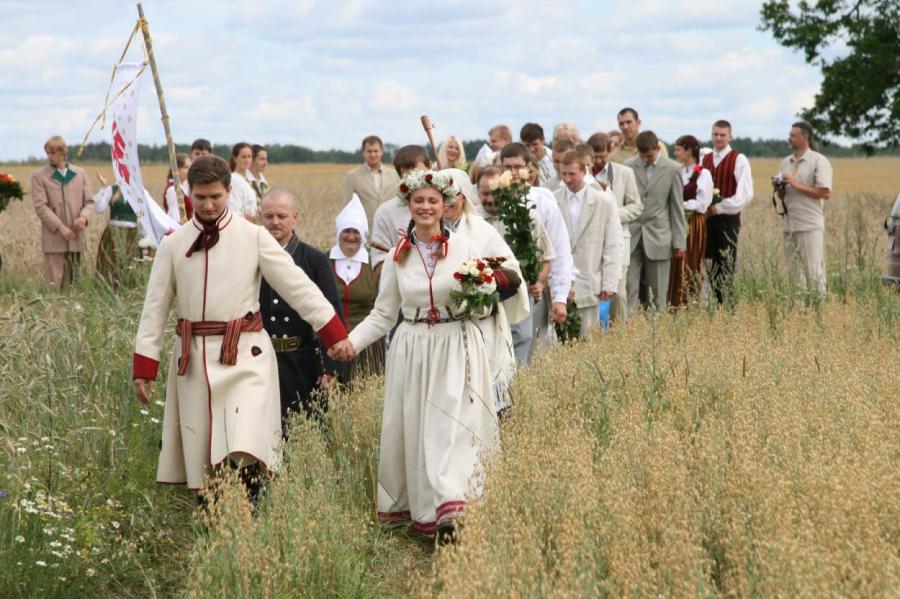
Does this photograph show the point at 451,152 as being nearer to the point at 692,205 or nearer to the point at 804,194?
the point at 692,205

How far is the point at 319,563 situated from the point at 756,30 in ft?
99.8

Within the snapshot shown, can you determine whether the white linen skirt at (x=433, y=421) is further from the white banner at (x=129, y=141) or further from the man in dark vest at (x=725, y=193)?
the man in dark vest at (x=725, y=193)

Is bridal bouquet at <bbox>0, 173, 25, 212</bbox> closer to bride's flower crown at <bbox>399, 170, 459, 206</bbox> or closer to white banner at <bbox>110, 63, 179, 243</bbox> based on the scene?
white banner at <bbox>110, 63, 179, 243</bbox>

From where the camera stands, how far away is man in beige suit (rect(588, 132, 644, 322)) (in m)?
13.3

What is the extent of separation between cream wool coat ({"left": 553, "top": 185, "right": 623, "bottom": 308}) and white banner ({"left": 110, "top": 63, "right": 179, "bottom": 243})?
4.13 metres

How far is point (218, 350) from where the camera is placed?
263 inches

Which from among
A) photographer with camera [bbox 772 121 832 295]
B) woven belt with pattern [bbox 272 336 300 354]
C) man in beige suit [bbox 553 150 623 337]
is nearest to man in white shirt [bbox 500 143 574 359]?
man in beige suit [bbox 553 150 623 337]

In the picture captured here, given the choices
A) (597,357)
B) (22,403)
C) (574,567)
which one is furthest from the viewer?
(597,357)

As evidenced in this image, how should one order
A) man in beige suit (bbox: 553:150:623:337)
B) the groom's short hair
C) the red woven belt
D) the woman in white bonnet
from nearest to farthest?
the red woven belt, man in beige suit (bbox: 553:150:623:337), the woman in white bonnet, the groom's short hair

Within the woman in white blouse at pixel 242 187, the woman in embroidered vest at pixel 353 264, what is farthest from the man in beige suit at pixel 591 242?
the woman in white blouse at pixel 242 187

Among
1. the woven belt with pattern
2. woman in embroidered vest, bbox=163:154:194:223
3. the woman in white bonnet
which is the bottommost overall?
the woven belt with pattern

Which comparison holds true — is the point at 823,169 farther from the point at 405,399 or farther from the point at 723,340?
the point at 405,399

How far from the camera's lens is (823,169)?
15328mm

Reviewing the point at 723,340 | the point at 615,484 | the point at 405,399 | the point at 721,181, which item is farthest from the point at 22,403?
the point at 721,181
